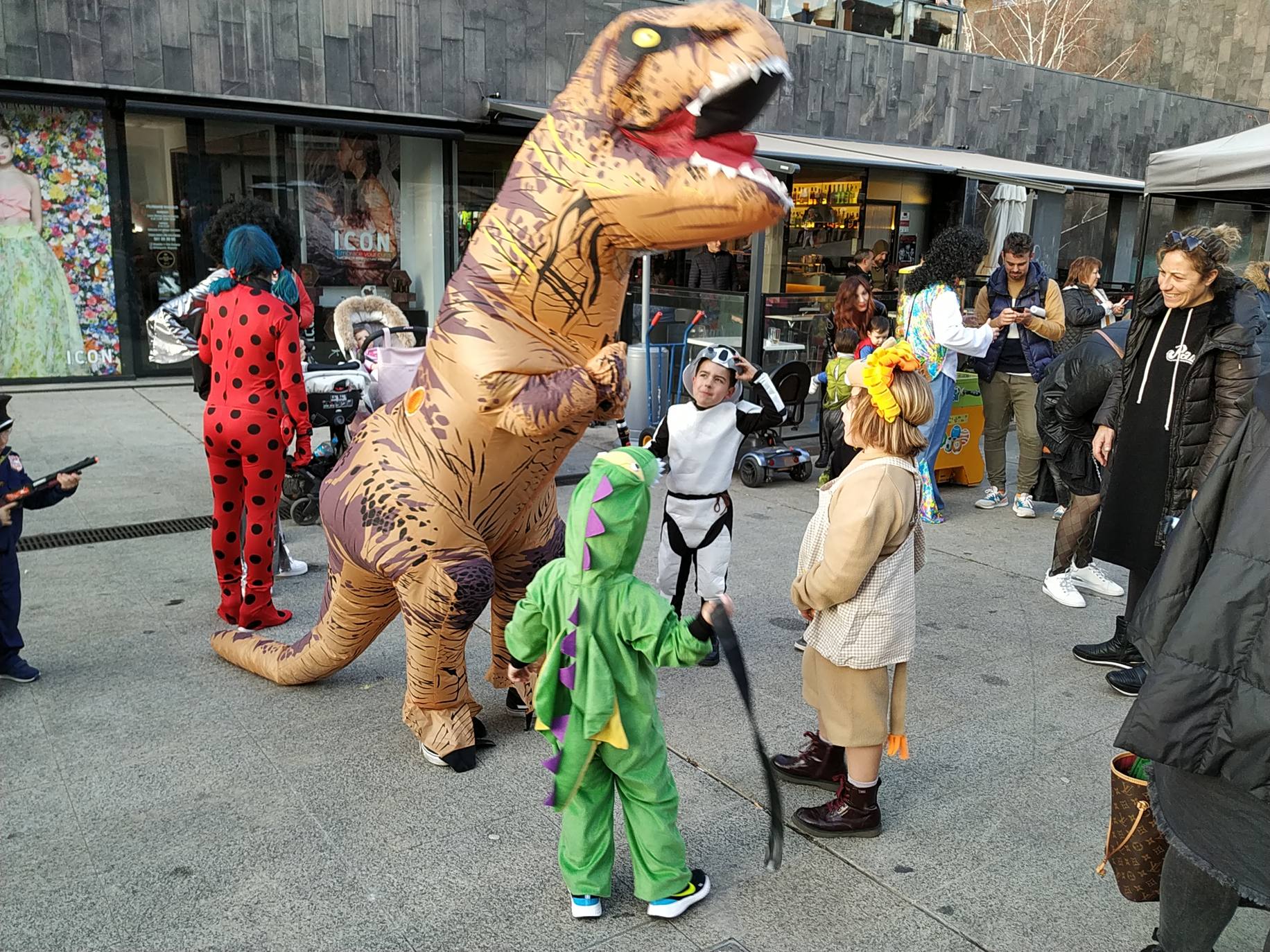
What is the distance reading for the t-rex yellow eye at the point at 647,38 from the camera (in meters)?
2.98

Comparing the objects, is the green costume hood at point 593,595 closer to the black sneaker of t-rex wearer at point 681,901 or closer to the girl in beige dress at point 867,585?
the black sneaker of t-rex wearer at point 681,901

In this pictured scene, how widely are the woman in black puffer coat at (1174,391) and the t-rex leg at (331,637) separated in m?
3.06

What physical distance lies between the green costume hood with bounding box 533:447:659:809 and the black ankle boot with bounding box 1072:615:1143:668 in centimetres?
297

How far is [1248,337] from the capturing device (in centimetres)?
392

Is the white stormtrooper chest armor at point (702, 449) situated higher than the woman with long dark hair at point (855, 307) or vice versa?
the woman with long dark hair at point (855, 307)

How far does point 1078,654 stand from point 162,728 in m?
3.92

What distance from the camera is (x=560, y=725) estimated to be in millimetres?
2607

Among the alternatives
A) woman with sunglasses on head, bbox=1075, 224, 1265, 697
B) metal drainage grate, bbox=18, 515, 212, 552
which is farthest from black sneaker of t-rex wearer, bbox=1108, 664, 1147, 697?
metal drainage grate, bbox=18, 515, 212, 552

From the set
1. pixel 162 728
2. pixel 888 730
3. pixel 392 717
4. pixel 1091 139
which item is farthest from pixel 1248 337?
pixel 1091 139

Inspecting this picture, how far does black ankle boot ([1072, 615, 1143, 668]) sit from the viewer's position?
181 inches

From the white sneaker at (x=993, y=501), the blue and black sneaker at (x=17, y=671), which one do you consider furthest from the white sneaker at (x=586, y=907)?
the white sneaker at (x=993, y=501)

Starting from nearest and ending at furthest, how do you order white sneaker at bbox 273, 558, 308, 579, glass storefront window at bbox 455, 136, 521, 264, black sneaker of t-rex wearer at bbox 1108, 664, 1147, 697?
1. black sneaker of t-rex wearer at bbox 1108, 664, 1147, 697
2. white sneaker at bbox 273, 558, 308, 579
3. glass storefront window at bbox 455, 136, 521, 264

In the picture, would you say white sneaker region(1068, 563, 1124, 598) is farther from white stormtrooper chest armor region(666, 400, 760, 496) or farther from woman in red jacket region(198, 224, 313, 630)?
woman in red jacket region(198, 224, 313, 630)

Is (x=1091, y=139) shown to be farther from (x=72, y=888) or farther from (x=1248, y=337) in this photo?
(x=72, y=888)
